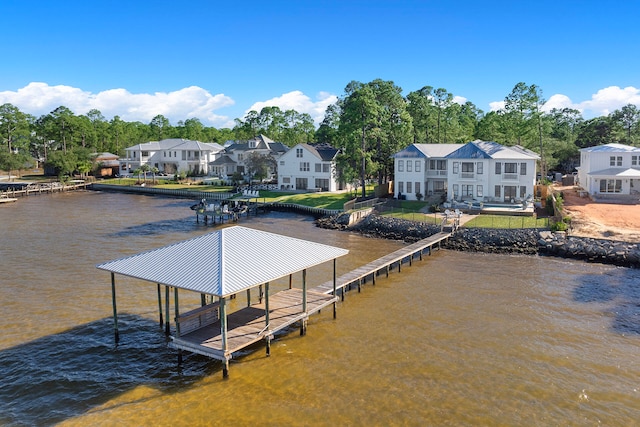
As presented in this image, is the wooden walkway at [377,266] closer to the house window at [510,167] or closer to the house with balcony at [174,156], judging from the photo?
the house window at [510,167]

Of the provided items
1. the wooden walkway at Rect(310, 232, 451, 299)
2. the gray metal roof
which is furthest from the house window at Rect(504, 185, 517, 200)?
the gray metal roof

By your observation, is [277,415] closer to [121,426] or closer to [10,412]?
[121,426]

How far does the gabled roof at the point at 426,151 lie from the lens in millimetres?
53438

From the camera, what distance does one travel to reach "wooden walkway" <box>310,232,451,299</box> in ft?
84.4

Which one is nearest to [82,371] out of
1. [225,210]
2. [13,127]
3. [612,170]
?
[225,210]

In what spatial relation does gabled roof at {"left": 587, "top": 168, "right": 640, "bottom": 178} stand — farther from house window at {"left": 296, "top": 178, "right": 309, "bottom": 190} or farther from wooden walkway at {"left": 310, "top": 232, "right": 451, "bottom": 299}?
house window at {"left": 296, "top": 178, "right": 309, "bottom": 190}

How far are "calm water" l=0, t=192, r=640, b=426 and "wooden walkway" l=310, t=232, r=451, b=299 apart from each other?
0.99 m

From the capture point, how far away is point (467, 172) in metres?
49.5

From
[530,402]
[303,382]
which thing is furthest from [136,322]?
[530,402]

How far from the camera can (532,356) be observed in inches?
767

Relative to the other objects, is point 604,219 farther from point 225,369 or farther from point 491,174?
point 225,369

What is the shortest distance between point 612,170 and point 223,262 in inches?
1803

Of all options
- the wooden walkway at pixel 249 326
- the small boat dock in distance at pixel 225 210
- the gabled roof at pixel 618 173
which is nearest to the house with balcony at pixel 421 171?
the gabled roof at pixel 618 173

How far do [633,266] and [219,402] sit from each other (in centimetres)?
2809
